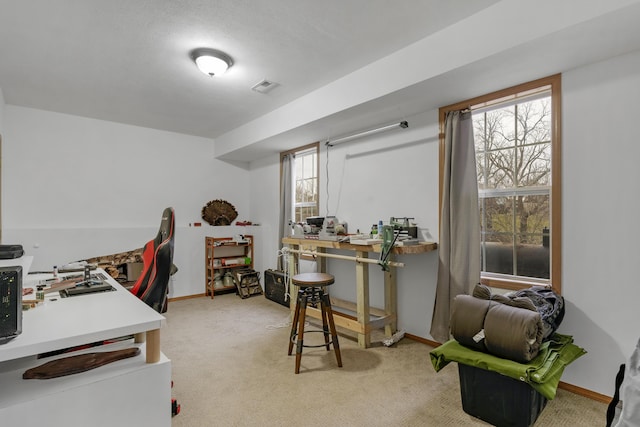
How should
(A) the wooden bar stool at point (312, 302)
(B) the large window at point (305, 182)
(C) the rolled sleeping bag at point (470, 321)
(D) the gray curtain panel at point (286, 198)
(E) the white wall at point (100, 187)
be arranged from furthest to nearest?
(D) the gray curtain panel at point (286, 198) → (B) the large window at point (305, 182) → (E) the white wall at point (100, 187) → (A) the wooden bar stool at point (312, 302) → (C) the rolled sleeping bag at point (470, 321)

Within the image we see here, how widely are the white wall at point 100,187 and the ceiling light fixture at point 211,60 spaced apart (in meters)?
2.67

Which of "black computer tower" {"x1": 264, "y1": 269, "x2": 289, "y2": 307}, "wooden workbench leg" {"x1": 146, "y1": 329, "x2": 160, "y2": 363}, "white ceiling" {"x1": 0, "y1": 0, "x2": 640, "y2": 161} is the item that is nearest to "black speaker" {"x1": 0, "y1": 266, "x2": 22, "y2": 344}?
"wooden workbench leg" {"x1": 146, "y1": 329, "x2": 160, "y2": 363}

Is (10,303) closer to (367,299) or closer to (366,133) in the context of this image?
(367,299)

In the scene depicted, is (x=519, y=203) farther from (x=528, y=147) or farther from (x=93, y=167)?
(x=93, y=167)

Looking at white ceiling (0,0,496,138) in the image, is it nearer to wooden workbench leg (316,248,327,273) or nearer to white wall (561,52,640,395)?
white wall (561,52,640,395)

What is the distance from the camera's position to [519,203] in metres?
2.71

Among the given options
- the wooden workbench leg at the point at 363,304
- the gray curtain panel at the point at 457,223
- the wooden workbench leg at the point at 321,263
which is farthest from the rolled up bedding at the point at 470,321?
the wooden workbench leg at the point at 321,263

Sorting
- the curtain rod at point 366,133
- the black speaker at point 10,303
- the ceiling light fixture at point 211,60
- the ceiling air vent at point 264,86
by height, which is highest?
the ceiling air vent at point 264,86

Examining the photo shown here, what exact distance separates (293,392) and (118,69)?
3.10 m

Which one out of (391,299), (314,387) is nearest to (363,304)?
(391,299)

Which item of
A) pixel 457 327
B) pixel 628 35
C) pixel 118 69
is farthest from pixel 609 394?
pixel 118 69

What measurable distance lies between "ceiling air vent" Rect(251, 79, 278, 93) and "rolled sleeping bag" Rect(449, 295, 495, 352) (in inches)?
103

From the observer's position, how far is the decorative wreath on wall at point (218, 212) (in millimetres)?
5406

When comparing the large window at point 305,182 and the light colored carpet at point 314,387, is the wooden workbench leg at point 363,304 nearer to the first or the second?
the light colored carpet at point 314,387
